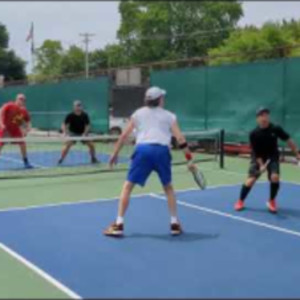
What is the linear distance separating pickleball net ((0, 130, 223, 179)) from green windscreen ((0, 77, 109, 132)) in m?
1.70

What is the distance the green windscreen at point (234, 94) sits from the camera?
47.4ft

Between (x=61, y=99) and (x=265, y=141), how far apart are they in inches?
640

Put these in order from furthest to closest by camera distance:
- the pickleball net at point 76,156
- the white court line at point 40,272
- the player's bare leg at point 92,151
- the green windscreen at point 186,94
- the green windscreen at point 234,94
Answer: the green windscreen at point 186,94, the green windscreen at point 234,94, the player's bare leg at point 92,151, the pickleball net at point 76,156, the white court line at point 40,272

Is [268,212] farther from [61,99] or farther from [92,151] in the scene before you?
[61,99]

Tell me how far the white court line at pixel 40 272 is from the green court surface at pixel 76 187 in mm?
35

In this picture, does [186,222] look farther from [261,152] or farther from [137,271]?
[137,271]

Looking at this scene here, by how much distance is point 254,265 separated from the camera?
5.25m

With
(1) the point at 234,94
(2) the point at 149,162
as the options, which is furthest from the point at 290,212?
(1) the point at 234,94

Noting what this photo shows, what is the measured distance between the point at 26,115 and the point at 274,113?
19.2 ft

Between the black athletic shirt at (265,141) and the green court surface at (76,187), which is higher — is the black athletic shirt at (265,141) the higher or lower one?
the higher one

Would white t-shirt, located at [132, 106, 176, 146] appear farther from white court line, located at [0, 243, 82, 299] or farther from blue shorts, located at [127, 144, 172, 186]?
white court line, located at [0, 243, 82, 299]

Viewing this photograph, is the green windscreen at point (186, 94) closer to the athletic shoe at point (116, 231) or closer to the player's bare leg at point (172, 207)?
the player's bare leg at point (172, 207)

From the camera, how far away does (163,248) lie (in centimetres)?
583

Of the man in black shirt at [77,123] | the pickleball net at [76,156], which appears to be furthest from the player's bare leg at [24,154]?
the man in black shirt at [77,123]
